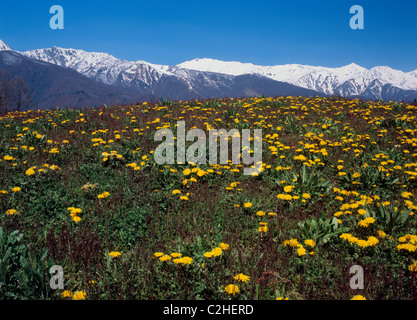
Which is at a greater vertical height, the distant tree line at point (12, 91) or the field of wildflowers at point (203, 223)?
the distant tree line at point (12, 91)

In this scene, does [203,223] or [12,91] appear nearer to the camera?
[203,223]

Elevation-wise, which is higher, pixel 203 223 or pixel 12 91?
pixel 12 91

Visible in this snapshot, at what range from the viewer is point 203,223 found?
14.2 ft

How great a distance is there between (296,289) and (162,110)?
32.1ft

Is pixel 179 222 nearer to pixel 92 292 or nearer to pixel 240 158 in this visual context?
pixel 92 292

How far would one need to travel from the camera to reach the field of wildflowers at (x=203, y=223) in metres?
2.90

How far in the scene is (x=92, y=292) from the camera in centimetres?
275

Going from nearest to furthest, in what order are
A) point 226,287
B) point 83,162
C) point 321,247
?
point 226,287 → point 321,247 → point 83,162

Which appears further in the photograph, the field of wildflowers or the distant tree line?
the distant tree line

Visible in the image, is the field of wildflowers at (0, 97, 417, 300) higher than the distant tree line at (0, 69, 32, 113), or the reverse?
the distant tree line at (0, 69, 32, 113)

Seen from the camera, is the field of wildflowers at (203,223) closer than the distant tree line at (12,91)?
Yes

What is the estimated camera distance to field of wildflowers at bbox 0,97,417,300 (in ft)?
9.52

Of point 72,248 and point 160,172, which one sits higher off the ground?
point 160,172
